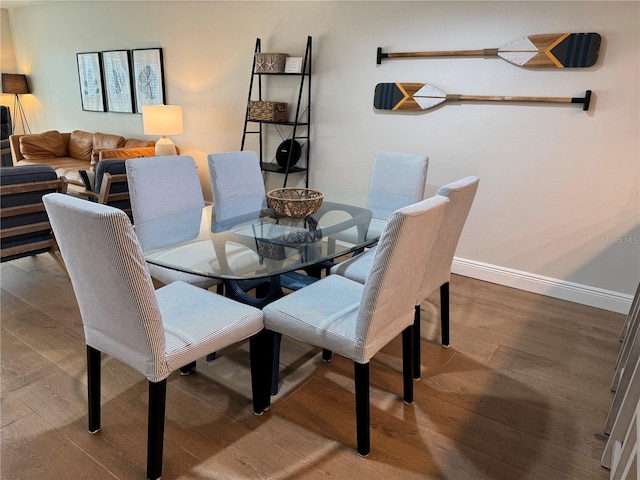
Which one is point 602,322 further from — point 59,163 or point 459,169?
point 59,163

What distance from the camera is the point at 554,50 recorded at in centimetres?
271

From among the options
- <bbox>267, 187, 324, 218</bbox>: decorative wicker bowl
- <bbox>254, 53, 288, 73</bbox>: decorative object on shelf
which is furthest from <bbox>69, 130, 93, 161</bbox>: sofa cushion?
<bbox>267, 187, 324, 218</bbox>: decorative wicker bowl

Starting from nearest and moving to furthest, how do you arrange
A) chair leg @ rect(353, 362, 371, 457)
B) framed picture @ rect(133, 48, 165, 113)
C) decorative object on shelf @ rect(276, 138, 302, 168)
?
1. chair leg @ rect(353, 362, 371, 457)
2. decorative object on shelf @ rect(276, 138, 302, 168)
3. framed picture @ rect(133, 48, 165, 113)

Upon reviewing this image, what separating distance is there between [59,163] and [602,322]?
6133 millimetres

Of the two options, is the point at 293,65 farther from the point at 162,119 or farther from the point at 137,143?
the point at 137,143

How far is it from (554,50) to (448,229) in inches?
64.8

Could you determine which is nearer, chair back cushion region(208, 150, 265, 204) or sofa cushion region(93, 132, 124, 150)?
chair back cushion region(208, 150, 265, 204)

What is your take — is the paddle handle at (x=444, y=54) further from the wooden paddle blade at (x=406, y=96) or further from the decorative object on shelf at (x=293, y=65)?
the decorative object on shelf at (x=293, y=65)

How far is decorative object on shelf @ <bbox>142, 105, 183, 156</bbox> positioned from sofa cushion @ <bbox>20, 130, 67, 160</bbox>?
7.47 ft

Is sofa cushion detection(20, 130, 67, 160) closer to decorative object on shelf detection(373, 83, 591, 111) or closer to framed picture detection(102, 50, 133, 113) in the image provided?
framed picture detection(102, 50, 133, 113)

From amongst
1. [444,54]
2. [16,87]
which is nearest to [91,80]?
[16,87]

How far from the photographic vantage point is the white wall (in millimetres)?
2686

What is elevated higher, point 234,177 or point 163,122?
point 163,122

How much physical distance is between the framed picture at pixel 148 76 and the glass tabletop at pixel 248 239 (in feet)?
10.1
